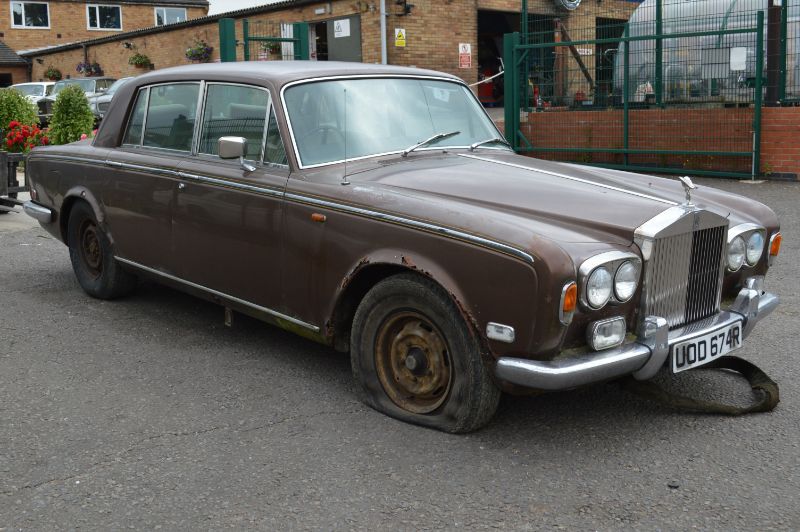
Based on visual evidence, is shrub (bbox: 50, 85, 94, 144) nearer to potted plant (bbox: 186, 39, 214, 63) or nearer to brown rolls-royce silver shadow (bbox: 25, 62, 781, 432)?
brown rolls-royce silver shadow (bbox: 25, 62, 781, 432)

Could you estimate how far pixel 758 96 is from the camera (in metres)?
12.0

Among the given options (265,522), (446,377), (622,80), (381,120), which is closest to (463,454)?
(446,377)

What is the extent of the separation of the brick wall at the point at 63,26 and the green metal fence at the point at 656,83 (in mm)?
35050

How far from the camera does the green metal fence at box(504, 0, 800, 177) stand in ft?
39.6

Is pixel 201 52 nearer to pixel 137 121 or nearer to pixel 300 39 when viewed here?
pixel 300 39

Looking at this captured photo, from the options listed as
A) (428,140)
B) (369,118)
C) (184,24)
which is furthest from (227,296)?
(184,24)

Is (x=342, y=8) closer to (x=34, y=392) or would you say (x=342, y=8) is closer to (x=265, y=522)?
(x=34, y=392)

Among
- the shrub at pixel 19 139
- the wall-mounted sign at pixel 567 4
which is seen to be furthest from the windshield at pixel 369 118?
the wall-mounted sign at pixel 567 4

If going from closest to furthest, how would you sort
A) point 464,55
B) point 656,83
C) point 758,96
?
point 758,96, point 656,83, point 464,55

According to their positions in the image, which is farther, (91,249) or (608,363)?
(91,249)

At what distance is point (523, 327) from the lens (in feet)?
11.7

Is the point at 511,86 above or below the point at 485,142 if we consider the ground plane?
above

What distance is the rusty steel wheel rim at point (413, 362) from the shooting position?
398 centimetres

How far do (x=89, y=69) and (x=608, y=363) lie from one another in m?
36.4
